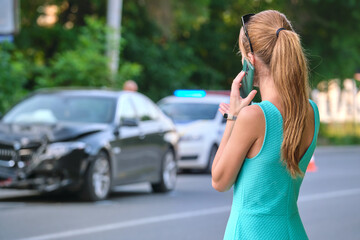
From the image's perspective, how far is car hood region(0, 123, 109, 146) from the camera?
1173 cm

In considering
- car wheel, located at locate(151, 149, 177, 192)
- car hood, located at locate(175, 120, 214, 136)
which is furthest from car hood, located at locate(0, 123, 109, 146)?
car hood, located at locate(175, 120, 214, 136)

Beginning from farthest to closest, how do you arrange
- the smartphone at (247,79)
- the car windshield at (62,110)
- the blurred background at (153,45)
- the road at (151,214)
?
the blurred background at (153,45), the car windshield at (62,110), the road at (151,214), the smartphone at (247,79)

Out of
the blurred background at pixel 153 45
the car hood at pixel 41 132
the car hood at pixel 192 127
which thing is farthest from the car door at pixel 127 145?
the blurred background at pixel 153 45

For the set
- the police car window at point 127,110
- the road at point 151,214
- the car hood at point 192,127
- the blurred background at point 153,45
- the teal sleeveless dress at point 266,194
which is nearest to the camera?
the teal sleeveless dress at point 266,194

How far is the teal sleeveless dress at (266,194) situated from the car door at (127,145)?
31.7ft

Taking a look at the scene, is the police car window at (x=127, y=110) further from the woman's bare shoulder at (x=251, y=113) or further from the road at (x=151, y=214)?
the woman's bare shoulder at (x=251, y=113)

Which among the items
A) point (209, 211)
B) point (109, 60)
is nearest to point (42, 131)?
point (209, 211)

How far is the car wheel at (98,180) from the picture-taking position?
11930 millimetres

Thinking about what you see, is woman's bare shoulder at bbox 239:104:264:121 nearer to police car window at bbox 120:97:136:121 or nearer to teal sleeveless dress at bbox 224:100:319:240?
teal sleeveless dress at bbox 224:100:319:240

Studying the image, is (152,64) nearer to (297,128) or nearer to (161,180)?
(161,180)

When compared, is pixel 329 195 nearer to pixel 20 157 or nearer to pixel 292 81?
pixel 20 157

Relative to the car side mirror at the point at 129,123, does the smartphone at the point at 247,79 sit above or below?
above

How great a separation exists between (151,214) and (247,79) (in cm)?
813

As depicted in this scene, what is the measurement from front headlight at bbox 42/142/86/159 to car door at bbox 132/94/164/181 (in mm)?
2030
